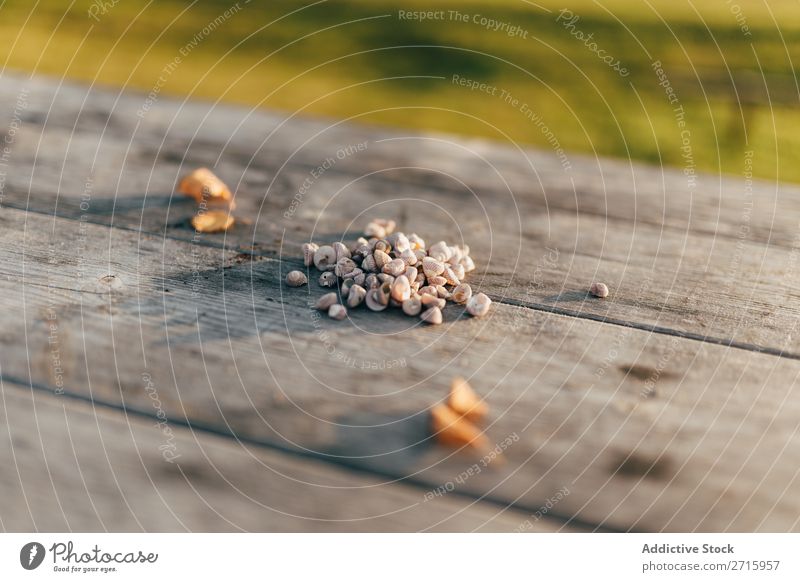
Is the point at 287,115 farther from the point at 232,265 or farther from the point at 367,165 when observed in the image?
the point at 232,265

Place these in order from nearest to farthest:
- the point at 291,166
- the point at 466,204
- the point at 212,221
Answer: the point at 212,221 → the point at 466,204 → the point at 291,166

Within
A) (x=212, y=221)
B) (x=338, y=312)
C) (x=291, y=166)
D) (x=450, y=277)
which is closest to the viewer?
(x=338, y=312)

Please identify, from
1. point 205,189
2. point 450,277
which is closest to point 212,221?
point 205,189

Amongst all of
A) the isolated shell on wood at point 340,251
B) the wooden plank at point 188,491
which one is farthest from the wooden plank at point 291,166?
the wooden plank at point 188,491

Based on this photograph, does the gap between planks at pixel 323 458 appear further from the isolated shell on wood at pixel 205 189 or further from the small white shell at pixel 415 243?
the isolated shell on wood at pixel 205 189

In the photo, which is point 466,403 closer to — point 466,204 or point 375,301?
point 375,301
